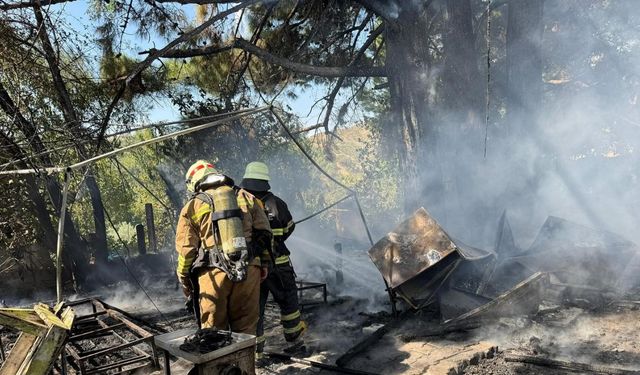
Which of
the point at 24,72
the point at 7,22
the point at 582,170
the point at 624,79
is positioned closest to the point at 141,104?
the point at 24,72

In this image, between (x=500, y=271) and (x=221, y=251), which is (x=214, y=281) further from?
(x=500, y=271)

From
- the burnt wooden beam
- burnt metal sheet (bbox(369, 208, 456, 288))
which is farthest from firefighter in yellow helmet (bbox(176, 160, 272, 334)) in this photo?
the burnt wooden beam

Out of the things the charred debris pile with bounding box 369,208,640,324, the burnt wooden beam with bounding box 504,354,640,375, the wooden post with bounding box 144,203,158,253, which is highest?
the wooden post with bounding box 144,203,158,253

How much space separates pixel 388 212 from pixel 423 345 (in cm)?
1374

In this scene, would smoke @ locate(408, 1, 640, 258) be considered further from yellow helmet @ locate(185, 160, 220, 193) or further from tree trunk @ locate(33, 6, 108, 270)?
tree trunk @ locate(33, 6, 108, 270)

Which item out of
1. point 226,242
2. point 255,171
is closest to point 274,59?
point 255,171

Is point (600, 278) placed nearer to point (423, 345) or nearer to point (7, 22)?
point (423, 345)

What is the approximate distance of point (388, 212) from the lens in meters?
18.4

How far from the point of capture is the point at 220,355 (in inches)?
112

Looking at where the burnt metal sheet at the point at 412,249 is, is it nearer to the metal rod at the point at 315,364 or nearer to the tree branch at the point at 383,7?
the metal rod at the point at 315,364

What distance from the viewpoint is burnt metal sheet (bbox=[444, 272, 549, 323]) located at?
502 centimetres

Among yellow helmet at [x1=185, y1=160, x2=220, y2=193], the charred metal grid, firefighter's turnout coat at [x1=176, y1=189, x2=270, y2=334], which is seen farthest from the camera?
yellow helmet at [x1=185, y1=160, x2=220, y2=193]

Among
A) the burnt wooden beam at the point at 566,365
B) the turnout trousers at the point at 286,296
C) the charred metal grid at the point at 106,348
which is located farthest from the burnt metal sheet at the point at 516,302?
the charred metal grid at the point at 106,348

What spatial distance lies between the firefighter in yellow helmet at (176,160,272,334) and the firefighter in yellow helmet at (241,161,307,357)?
2.01 feet
